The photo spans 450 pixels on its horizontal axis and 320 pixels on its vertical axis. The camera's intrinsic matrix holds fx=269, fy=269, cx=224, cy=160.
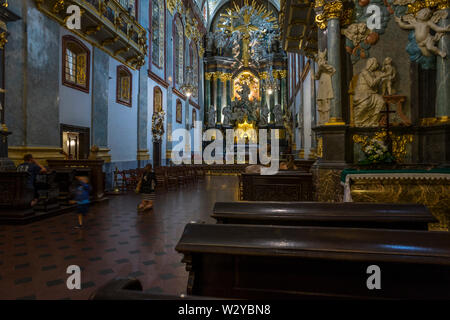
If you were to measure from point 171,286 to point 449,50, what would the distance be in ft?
24.8

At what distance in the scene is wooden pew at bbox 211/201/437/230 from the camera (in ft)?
8.61

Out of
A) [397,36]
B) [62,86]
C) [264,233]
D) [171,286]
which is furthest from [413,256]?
[62,86]

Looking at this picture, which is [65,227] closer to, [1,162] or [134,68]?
[1,162]

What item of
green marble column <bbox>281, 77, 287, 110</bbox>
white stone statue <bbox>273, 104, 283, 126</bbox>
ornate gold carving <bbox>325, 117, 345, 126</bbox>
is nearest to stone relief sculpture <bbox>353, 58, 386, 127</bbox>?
ornate gold carving <bbox>325, 117, 345, 126</bbox>

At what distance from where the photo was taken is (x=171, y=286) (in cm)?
306

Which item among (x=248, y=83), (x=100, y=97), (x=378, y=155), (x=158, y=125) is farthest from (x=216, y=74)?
(x=378, y=155)

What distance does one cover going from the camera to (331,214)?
2.83 metres

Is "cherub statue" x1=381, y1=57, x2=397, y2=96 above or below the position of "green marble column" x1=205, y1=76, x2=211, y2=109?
below

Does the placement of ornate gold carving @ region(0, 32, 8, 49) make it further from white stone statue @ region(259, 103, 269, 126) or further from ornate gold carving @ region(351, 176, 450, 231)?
white stone statue @ region(259, 103, 269, 126)

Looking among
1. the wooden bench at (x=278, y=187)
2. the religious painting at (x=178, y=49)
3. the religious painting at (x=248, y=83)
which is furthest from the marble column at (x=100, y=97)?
the religious painting at (x=248, y=83)

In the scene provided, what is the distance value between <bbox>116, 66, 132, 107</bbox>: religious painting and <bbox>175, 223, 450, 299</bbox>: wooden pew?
12.6 m

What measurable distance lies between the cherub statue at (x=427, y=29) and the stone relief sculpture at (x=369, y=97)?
3.36ft

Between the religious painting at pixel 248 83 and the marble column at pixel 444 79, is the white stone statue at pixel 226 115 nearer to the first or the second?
the religious painting at pixel 248 83

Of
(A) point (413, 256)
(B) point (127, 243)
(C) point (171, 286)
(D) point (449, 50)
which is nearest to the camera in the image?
(A) point (413, 256)
